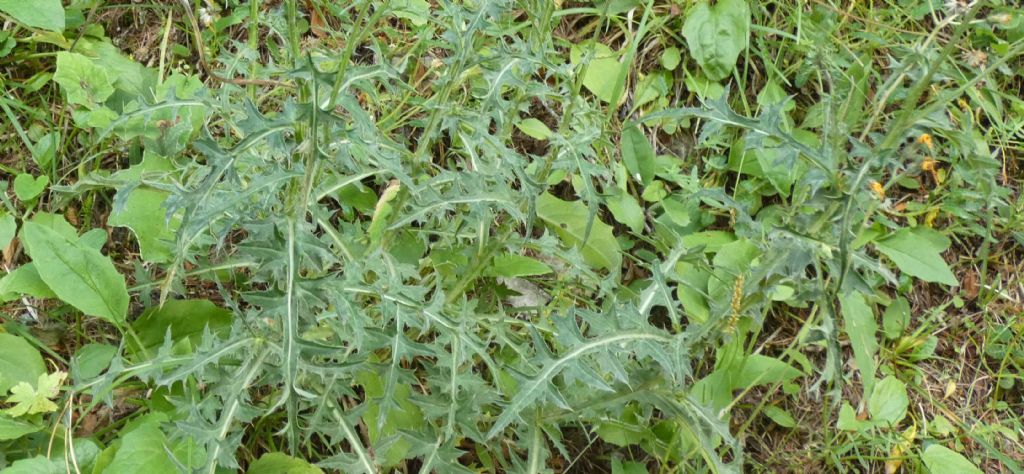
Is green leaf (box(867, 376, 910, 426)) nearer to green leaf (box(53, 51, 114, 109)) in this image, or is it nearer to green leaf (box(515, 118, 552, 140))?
green leaf (box(515, 118, 552, 140))

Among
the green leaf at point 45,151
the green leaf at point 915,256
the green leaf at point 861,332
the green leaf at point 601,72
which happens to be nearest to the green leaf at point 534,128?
the green leaf at point 601,72

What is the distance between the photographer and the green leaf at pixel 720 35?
2.87 meters

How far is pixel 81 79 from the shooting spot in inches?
93.3

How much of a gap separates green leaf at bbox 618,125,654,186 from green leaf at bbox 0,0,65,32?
1733 millimetres

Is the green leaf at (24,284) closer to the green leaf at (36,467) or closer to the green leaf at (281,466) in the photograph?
the green leaf at (36,467)

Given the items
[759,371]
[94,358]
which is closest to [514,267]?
[759,371]

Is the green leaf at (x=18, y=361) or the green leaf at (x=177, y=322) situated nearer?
the green leaf at (x=18, y=361)

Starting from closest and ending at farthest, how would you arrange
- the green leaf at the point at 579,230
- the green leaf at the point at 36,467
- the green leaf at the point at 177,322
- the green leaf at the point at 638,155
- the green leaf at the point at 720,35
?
the green leaf at the point at 36,467 < the green leaf at the point at 177,322 < the green leaf at the point at 579,230 < the green leaf at the point at 638,155 < the green leaf at the point at 720,35

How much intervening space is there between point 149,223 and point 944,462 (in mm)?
2350

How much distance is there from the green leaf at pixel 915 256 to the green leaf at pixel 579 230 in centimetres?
93

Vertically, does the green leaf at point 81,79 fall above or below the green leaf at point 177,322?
above

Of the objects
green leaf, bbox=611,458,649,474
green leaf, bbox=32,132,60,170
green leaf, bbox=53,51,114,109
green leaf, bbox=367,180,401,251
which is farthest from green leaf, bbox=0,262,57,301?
green leaf, bbox=611,458,649,474

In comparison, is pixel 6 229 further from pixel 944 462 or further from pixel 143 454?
pixel 944 462

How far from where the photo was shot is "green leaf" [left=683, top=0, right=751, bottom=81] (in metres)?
2.87
